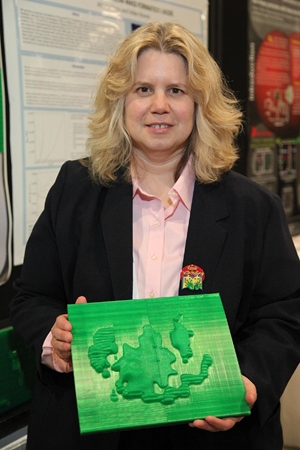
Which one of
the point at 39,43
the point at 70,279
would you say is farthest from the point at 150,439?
the point at 39,43

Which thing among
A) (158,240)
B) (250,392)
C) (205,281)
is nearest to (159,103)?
(158,240)

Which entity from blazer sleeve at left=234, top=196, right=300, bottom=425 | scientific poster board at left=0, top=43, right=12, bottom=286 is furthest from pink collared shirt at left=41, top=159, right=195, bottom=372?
scientific poster board at left=0, top=43, right=12, bottom=286

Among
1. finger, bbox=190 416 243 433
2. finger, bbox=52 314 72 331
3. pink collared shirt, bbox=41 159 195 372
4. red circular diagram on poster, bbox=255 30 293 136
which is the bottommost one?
finger, bbox=190 416 243 433

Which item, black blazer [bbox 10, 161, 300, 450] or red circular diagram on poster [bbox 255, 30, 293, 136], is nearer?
black blazer [bbox 10, 161, 300, 450]

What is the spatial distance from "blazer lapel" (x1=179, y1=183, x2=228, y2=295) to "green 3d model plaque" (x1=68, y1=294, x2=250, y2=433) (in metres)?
0.11

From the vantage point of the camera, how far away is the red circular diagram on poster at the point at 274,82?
322 centimetres

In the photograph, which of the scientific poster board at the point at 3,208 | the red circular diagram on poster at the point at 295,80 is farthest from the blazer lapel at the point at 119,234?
the red circular diagram on poster at the point at 295,80

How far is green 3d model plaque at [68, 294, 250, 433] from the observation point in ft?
3.74

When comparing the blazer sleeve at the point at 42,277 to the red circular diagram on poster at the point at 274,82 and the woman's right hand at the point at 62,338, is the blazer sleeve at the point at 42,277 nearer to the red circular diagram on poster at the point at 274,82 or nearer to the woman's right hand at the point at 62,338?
the woman's right hand at the point at 62,338

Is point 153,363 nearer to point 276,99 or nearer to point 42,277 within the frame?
point 42,277

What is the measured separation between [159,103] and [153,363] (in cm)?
62

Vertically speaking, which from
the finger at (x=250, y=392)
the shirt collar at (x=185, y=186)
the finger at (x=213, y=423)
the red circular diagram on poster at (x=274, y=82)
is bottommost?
the finger at (x=213, y=423)

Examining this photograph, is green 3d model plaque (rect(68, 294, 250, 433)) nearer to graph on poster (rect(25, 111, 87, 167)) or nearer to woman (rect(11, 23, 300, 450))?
woman (rect(11, 23, 300, 450))

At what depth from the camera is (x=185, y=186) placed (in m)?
1.51
